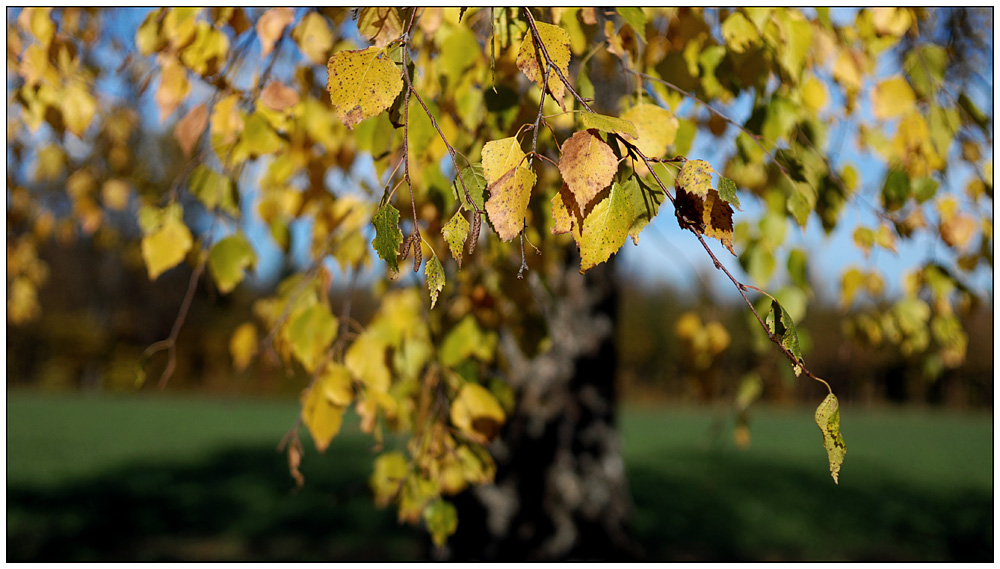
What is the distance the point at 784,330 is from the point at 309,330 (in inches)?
26.0

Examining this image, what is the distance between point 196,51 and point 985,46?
7.34ft

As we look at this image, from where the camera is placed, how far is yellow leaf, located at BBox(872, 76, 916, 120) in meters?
1.15

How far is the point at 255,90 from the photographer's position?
41.6 inches

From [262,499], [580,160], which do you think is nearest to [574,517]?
[580,160]

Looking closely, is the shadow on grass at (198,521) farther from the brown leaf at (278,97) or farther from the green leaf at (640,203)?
the green leaf at (640,203)

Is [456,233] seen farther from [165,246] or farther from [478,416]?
[165,246]

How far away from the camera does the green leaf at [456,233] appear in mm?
539

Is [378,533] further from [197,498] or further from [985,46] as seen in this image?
→ [985,46]

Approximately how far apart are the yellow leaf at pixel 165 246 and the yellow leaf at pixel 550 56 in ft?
2.18

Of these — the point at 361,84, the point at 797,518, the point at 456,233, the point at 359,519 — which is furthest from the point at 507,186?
the point at 797,518

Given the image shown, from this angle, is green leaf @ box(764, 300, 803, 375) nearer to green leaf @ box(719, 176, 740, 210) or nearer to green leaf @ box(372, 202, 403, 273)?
green leaf @ box(719, 176, 740, 210)

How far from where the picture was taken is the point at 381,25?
0.75 meters

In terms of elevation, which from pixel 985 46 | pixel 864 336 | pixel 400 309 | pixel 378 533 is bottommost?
pixel 378 533

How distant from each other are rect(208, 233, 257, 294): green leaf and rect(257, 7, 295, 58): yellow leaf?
0.30 metres
